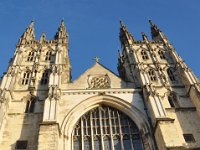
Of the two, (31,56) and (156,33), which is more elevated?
(156,33)

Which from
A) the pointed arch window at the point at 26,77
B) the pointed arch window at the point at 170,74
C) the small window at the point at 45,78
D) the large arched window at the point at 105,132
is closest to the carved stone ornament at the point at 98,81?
the large arched window at the point at 105,132

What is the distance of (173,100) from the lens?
20078mm

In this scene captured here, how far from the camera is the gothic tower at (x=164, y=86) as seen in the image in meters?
16.1

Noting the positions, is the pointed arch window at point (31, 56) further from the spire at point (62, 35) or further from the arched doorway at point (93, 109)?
the arched doorway at point (93, 109)

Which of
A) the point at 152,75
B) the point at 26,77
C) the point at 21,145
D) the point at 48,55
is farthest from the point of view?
the point at 48,55

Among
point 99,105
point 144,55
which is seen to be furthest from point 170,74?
point 99,105

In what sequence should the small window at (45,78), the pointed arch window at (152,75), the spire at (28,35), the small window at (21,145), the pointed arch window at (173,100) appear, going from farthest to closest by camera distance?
the spire at (28,35)
the pointed arch window at (152,75)
the small window at (45,78)
the pointed arch window at (173,100)
the small window at (21,145)

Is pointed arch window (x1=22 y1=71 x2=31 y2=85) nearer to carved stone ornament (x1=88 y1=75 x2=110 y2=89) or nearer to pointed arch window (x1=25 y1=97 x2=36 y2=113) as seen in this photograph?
pointed arch window (x1=25 y1=97 x2=36 y2=113)

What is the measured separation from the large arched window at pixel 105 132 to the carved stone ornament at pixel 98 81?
7.94 feet

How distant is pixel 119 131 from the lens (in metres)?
17.2

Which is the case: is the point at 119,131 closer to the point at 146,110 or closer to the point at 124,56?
the point at 146,110

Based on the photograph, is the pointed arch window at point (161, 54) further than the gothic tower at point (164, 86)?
Yes

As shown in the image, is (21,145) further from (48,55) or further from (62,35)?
(62,35)

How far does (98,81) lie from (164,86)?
16.5ft
